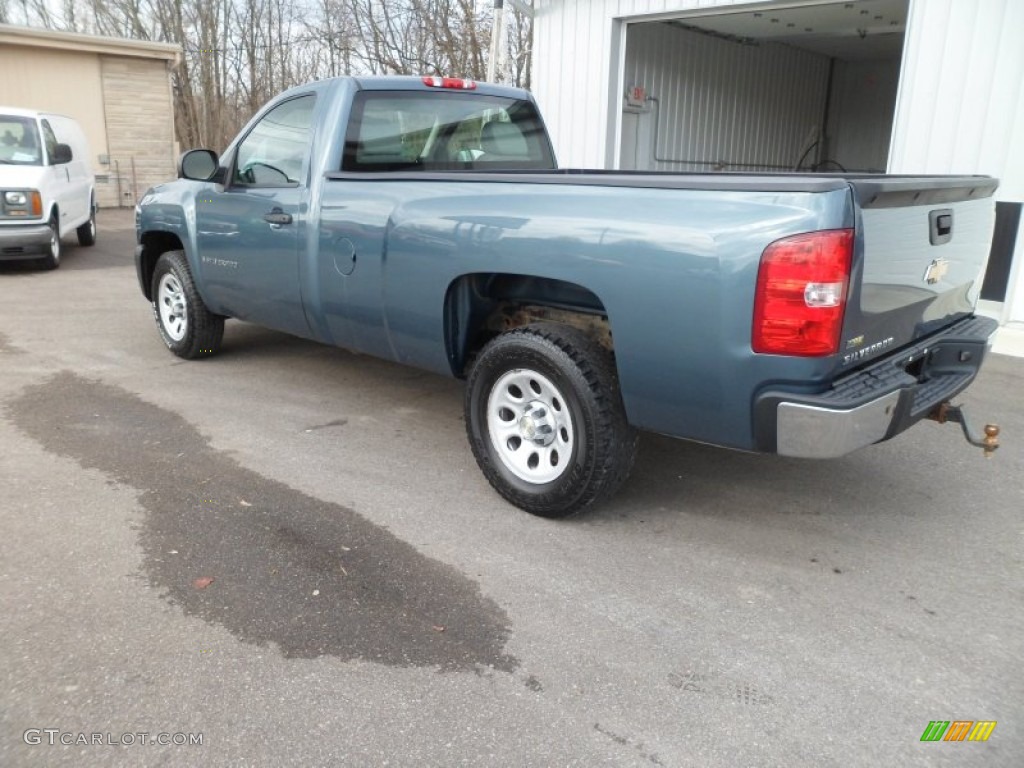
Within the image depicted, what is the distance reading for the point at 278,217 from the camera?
4938mm

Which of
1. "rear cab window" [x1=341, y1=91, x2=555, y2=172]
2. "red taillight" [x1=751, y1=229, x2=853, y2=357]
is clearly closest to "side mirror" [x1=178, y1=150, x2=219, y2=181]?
"rear cab window" [x1=341, y1=91, x2=555, y2=172]

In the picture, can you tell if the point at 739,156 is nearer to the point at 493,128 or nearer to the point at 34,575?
the point at 493,128

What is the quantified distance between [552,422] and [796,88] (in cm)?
1374

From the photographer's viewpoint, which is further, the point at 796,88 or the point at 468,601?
the point at 796,88

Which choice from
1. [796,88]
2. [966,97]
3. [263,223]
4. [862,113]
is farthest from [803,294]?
[862,113]

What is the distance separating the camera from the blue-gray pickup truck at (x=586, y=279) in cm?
293

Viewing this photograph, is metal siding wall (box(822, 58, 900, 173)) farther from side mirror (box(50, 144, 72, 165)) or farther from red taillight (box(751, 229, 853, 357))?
red taillight (box(751, 229, 853, 357))

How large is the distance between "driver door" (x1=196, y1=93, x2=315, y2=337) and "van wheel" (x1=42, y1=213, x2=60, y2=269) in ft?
20.3

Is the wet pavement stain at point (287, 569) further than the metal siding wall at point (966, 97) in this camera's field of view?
No

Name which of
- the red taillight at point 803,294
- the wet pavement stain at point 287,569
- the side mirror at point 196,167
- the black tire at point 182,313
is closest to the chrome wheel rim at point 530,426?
the wet pavement stain at point 287,569

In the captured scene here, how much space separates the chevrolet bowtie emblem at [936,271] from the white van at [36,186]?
33.4 feet

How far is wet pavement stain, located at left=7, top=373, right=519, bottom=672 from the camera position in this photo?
2.88 meters

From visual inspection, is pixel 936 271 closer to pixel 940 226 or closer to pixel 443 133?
pixel 940 226

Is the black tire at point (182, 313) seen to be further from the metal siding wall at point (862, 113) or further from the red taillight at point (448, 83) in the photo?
the metal siding wall at point (862, 113)
